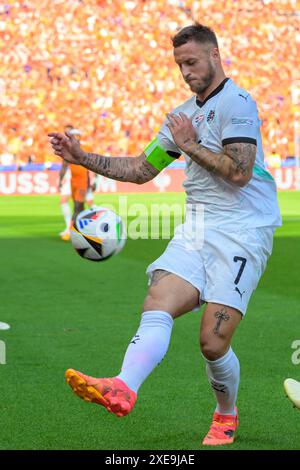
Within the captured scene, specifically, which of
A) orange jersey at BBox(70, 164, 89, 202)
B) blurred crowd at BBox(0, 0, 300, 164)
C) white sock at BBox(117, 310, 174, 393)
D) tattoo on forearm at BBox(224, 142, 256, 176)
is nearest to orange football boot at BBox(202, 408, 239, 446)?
white sock at BBox(117, 310, 174, 393)

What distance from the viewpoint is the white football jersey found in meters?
5.46

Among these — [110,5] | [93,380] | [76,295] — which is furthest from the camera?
[110,5]

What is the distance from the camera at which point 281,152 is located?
5425 cm

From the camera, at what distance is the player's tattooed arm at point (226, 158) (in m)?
5.35

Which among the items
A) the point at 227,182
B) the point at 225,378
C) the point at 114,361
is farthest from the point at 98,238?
the point at 114,361

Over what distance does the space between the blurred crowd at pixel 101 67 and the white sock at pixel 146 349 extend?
43389 millimetres

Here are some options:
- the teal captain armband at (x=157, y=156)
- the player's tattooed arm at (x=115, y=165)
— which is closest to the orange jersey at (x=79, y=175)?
the player's tattooed arm at (x=115, y=165)

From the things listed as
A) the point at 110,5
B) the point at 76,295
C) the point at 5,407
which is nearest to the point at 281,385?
the point at 5,407

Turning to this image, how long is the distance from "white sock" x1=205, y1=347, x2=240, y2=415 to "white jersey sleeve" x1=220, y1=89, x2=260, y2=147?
1122 millimetres

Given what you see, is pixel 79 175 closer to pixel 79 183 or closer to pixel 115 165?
pixel 79 183

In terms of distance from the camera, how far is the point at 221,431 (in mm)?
5750

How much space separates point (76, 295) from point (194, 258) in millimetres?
7309

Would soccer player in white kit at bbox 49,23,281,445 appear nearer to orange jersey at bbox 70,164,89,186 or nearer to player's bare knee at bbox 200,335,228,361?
player's bare knee at bbox 200,335,228,361

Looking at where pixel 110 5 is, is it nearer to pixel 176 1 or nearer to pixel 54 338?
pixel 176 1
